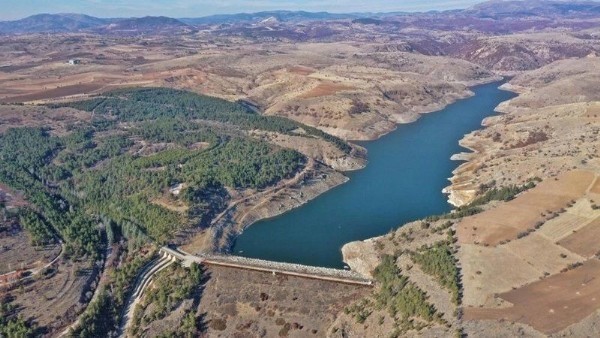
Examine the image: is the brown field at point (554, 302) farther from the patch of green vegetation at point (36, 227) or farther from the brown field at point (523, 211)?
the patch of green vegetation at point (36, 227)

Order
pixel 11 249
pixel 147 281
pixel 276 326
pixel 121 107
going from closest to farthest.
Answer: pixel 276 326, pixel 147 281, pixel 11 249, pixel 121 107

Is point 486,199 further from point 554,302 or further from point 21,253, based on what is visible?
point 21,253

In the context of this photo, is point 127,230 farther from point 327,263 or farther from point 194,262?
point 327,263

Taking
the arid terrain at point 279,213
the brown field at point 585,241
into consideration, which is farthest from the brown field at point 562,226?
the brown field at point 585,241

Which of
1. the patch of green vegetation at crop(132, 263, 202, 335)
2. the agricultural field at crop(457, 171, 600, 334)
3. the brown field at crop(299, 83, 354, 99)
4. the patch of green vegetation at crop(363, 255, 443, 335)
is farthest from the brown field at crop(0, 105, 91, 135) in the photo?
the agricultural field at crop(457, 171, 600, 334)

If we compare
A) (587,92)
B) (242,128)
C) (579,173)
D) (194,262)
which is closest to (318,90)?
(242,128)

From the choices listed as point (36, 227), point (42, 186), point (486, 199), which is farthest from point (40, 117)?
point (486, 199)
